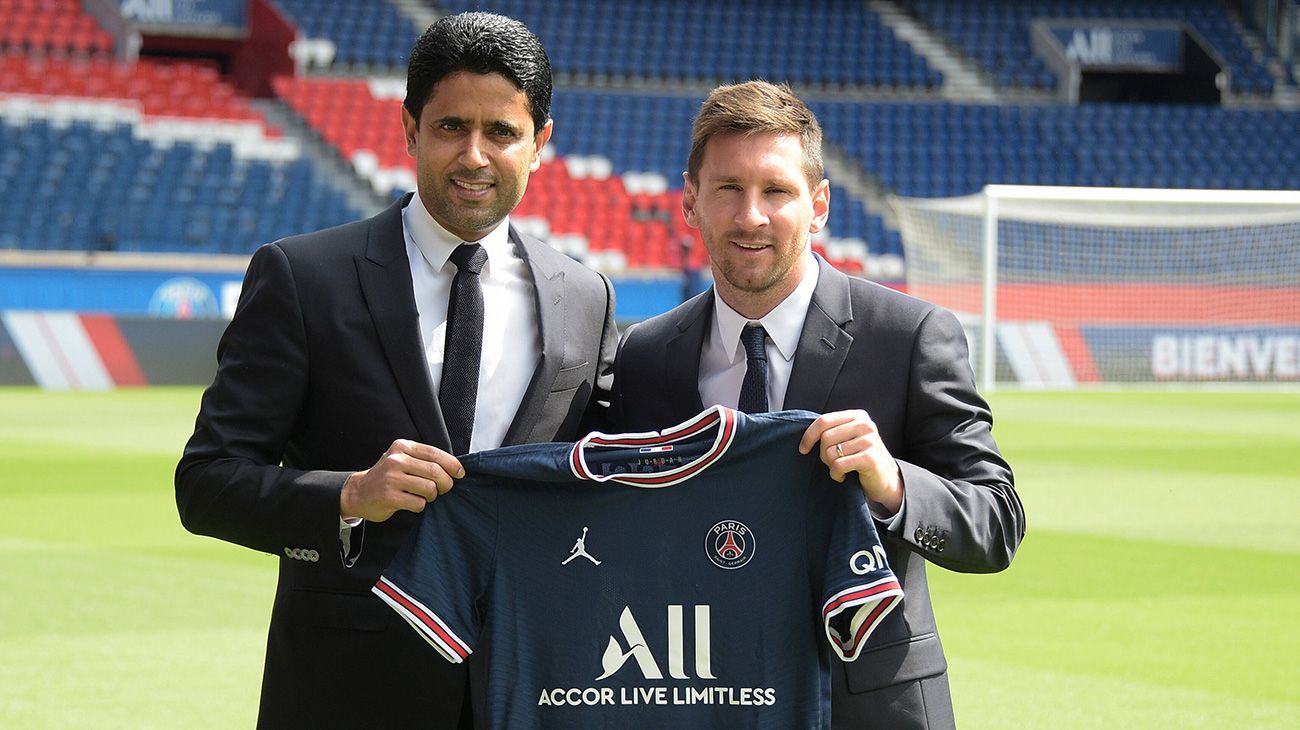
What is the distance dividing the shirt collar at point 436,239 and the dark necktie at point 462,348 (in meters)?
0.02

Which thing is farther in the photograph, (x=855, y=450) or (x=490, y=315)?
(x=490, y=315)

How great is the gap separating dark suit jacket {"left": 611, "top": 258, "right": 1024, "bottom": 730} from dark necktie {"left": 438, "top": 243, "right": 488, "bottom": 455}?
0.31 meters

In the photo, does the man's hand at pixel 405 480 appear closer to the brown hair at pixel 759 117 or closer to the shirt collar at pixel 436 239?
the shirt collar at pixel 436 239

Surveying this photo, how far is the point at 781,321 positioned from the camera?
9.21ft

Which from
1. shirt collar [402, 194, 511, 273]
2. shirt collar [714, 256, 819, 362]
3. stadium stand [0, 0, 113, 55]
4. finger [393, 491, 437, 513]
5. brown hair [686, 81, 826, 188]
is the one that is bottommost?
finger [393, 491, 437, 513]

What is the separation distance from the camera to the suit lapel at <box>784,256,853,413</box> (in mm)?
2744

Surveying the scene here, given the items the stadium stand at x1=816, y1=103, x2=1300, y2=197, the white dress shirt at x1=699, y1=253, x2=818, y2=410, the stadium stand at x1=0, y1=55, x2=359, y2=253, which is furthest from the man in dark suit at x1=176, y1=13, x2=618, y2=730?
the stadium stand at x1=816, y1=103, x2=1300, y2=197

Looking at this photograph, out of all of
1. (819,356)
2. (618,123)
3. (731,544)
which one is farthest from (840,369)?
(618,123)

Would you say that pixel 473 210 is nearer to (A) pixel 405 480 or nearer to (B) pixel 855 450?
(A) pixel 405 480

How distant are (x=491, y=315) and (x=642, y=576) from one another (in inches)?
23.1

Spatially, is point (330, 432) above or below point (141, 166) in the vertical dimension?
above

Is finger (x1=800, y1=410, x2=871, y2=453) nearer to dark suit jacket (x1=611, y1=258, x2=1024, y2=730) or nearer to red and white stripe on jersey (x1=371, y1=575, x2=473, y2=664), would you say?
dark suit jacket (x1=611, y1=258, x2=1024, y2=730)

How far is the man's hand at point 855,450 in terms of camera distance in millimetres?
2430

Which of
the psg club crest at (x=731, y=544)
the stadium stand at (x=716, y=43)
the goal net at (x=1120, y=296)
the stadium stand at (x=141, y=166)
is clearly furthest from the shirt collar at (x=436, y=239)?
the stadium stand at (x=716, y=43)
